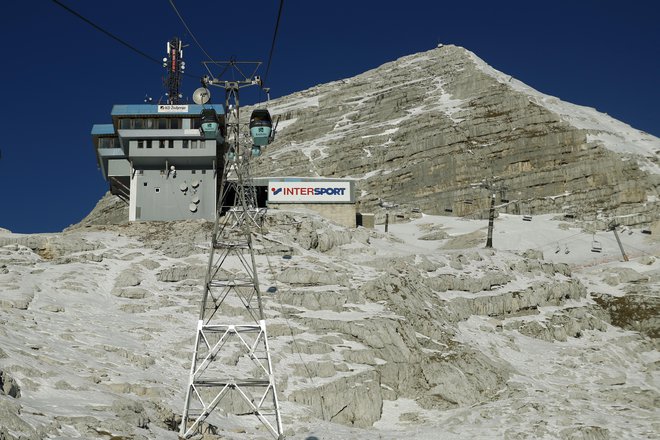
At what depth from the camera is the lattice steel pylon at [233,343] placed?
89.6 ft

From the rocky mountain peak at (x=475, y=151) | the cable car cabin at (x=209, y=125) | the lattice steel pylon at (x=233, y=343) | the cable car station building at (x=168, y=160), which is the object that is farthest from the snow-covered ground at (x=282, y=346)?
the rocky mountain peak at (x=475, y=151)

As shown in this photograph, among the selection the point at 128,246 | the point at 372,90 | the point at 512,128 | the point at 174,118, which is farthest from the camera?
the point at 372,90

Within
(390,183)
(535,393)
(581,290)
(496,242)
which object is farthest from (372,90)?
(535,393)

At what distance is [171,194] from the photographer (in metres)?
74.5

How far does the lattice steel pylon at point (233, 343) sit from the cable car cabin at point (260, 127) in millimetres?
796

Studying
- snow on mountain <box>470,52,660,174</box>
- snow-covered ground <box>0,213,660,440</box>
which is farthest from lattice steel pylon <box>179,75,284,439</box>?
snow on mountain <box>470,52,660,174</box>

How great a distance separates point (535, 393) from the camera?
43906 millimetres

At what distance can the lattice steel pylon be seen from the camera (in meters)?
27.3

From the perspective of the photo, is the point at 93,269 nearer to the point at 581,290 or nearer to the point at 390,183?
the point at 581,290

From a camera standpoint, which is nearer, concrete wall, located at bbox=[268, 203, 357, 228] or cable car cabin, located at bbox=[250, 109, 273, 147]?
cable car cabin, located at bbox=[250, 109, 273, 147]

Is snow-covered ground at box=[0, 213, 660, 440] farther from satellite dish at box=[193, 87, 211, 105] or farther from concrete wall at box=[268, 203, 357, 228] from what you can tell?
satellite dish at box=[193, 87, 211, 105]

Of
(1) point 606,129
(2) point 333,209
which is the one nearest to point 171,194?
(2) point 333,209

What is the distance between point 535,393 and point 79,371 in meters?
26.8

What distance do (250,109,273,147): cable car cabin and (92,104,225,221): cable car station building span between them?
145ft
